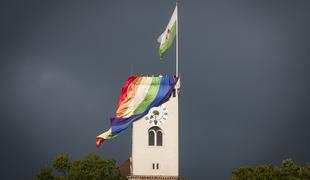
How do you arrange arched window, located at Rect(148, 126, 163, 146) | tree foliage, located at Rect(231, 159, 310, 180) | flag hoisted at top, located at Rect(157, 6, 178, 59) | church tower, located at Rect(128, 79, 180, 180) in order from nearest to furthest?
1. tree foliage, located at Rect(231, 159, 310, 180)
2. church tower, located at Rect(128, 79, 180, 180)
3. arched window, located at Rect(148, 126, 163, 146)
4. flag hoisted at top, located at Rect(157, 6, 178, 59)

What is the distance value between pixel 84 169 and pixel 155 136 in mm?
11950

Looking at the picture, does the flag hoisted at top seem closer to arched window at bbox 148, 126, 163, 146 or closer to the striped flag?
the striped flag

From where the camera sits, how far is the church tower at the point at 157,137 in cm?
12450

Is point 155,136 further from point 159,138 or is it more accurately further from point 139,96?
point 139,96

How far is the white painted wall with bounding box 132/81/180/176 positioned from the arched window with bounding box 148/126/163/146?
1.40 feet

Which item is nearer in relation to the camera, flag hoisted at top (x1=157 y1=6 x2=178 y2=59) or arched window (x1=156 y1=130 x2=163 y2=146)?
arched window (x1=156 y1=130 x2=163 y2=146)

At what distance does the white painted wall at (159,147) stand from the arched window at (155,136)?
426mm

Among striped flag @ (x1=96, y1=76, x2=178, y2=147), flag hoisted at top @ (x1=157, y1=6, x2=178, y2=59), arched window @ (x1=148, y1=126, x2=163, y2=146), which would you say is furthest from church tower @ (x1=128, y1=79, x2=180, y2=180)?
flag hoisted at top @ (x1=157, y1=6, x2=178, y2=59)

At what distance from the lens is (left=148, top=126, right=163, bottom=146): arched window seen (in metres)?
125

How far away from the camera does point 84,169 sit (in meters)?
117

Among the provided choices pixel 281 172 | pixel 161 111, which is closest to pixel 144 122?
pixel 161 111

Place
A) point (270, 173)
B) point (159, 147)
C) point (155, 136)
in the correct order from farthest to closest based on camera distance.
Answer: point (155, 136) < point (159, 147) < point (270, 173)

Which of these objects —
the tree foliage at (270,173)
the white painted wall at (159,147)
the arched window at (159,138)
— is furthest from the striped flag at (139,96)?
the tree foliage at (270,173)

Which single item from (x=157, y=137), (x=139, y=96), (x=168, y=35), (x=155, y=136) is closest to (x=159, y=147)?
(x=157, y=137)
